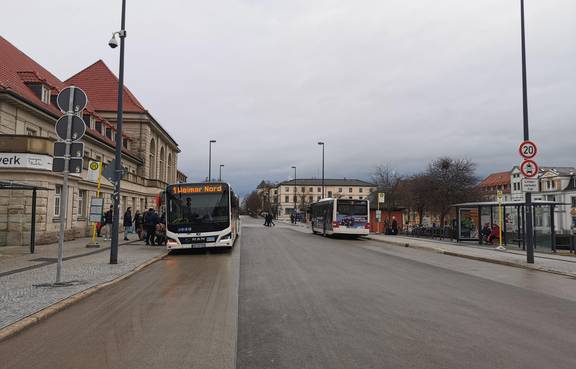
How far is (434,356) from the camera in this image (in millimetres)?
4707

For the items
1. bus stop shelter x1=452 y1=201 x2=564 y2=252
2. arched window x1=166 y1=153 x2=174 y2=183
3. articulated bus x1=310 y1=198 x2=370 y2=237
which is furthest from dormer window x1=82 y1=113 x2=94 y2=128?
arched window x1=166 y1=153 x2=174 y2=183

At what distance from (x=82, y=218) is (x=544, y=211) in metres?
25.2

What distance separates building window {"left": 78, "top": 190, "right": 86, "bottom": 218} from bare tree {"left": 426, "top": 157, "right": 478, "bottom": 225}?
3399 cm

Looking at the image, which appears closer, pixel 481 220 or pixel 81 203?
pixel 481 220

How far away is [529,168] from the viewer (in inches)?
582

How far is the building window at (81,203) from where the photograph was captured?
85.5 ft

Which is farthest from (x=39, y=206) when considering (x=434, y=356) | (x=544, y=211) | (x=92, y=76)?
(x=92, y=76)

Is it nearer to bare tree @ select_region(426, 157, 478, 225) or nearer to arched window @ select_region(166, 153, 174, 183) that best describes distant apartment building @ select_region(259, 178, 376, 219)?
arched window @ select_region(166, 153, 174, 183)

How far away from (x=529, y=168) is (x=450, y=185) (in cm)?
3263

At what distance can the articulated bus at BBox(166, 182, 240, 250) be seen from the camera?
1731cm

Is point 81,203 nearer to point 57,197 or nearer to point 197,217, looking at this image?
point 57,197

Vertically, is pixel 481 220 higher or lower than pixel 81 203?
lower

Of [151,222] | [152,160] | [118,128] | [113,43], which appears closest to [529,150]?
[118,128]

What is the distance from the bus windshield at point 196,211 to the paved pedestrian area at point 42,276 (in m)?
2.22
